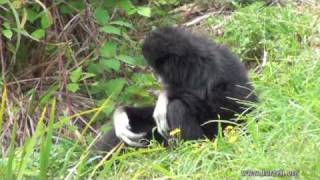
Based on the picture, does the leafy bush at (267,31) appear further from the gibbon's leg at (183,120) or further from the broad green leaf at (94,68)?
the gibbon's leg at (183,120)

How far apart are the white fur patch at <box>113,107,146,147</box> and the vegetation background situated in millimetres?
105

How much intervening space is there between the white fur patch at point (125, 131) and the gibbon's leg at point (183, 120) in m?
0.35

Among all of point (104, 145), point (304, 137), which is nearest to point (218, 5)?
point (104, 145)

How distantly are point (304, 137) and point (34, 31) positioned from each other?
3.17 m

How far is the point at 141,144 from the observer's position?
17.8ft

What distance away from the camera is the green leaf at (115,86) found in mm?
6598

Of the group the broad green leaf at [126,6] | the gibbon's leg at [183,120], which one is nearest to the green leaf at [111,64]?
the broad green leaf at [126,6]

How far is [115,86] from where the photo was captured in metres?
6.62

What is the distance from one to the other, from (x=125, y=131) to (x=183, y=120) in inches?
19.1

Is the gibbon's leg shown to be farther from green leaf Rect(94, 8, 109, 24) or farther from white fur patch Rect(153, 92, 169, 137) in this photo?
green leaf Rect(94, 8, 109, 24)

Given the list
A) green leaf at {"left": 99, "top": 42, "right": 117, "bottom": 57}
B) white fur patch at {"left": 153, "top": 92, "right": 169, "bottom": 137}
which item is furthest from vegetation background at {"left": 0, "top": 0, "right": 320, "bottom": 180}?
white fur patch at {"left": 153, "top": 92, "right": 169, "bottom": 137}

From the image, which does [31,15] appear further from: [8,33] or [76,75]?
[76,75]

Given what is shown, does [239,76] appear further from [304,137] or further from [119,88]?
[119,88]

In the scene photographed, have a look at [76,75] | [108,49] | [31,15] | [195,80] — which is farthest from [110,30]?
[195,80]
